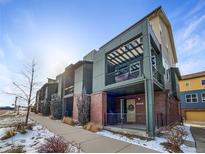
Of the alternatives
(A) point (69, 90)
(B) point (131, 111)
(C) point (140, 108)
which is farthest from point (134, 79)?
(A) point (69, 90)

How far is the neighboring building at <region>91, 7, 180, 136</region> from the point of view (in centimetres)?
861

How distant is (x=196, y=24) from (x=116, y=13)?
5.59 metres

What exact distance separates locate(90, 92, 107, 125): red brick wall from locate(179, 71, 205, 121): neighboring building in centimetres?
2091

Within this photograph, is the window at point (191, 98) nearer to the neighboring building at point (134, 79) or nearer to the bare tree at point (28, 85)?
the neighboring building at point (134, 79)

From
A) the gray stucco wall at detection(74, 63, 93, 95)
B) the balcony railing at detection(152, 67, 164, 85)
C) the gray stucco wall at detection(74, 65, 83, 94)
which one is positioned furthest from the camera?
the gray stucco wall at detection(74, 65, 83, 94)

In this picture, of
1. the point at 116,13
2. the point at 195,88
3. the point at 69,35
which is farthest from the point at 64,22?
the point at 195,88

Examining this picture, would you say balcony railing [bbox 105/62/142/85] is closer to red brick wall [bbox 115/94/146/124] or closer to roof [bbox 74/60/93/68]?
red brick wall [bbox 115/94/146/124]

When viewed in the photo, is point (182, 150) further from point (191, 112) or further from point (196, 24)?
point (191, 112)

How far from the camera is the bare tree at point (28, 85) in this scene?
1120cm

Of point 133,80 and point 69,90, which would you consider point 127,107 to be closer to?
point 133,80

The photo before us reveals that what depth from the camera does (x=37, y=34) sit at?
27.1 ft

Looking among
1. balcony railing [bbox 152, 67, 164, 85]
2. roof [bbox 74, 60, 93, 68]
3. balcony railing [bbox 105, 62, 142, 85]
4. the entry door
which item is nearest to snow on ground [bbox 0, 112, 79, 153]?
balcony railing [bbox 105, 62, 142, 85]

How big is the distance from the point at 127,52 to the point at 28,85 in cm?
980

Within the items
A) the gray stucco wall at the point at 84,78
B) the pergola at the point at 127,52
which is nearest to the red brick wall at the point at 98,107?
the gray stucco wall at the point at 84,78
